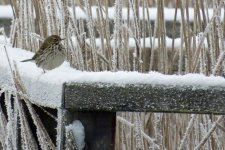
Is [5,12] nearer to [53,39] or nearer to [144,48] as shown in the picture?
[53,39]

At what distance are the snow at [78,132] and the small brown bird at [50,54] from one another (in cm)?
95

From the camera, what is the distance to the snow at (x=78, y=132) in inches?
76.8

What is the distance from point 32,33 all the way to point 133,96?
4.35ft

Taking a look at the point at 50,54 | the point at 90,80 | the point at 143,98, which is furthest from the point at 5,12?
the point at 143,98

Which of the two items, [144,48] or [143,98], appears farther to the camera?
[144,48]

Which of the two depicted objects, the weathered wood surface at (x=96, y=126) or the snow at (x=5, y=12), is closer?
the weathered wood surface at (x=96, y=126)

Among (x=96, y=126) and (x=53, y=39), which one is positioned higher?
(x=53, y=39)

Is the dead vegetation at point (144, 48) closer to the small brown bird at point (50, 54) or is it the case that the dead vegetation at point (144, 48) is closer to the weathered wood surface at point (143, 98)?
the small brown bird at point (50, 54)

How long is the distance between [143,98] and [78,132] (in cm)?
21

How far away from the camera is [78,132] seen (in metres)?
1.95

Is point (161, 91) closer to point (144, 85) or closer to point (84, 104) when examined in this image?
point (144, 85)

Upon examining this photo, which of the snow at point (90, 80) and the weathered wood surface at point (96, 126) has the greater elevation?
the snow at point (90, 80)

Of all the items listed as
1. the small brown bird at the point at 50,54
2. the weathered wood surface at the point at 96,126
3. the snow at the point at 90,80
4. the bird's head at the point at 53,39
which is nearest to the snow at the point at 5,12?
the small brown bird at the point at 50,54

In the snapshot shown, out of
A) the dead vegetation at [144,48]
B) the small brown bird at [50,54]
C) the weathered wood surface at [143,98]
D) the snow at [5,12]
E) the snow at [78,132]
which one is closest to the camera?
the weathered wood surface at [143,98]
